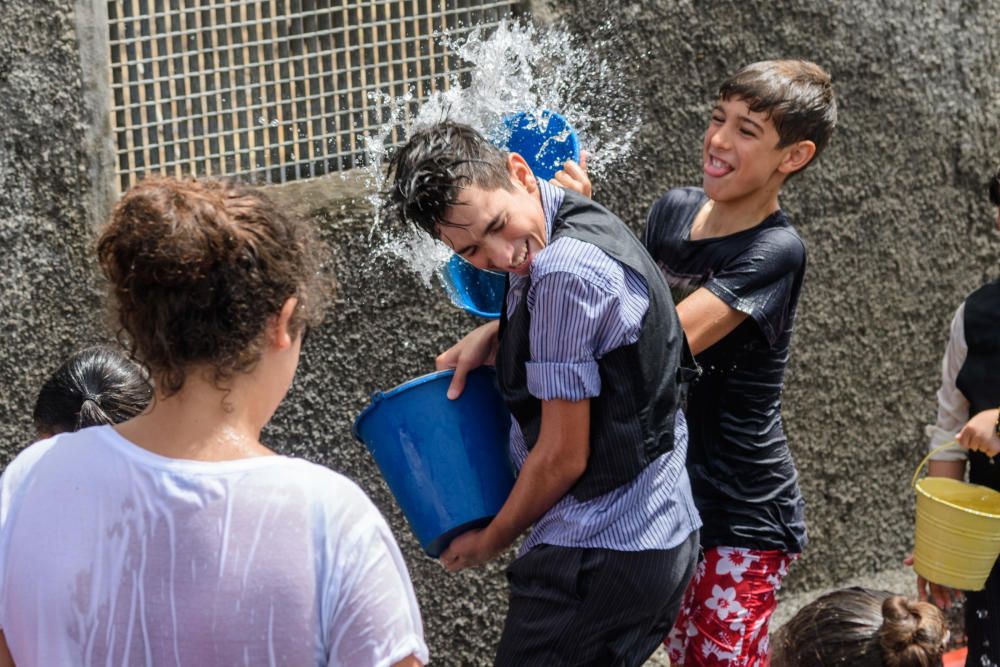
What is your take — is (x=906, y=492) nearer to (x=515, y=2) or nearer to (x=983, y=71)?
(x=983, y=71)

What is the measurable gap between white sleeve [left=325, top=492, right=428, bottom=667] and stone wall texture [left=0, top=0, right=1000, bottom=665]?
1861 mm

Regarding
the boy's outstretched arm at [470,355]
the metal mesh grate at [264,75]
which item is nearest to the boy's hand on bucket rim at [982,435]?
the boy's outstretched arm at [470,355]

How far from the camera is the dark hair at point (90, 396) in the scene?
8.14 feet

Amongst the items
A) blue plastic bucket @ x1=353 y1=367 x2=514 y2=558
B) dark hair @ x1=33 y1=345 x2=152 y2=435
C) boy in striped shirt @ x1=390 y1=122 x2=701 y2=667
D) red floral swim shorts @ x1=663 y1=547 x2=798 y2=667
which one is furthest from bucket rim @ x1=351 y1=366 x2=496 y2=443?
red floral swim shorts @ x1=663 y1=547 x2=798 y2=667

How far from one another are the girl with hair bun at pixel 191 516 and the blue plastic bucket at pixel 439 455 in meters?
0.80

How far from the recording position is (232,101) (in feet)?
10.9

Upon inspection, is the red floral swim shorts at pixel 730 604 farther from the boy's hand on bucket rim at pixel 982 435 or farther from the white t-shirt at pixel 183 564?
the white t-shirt at pixel 183 564

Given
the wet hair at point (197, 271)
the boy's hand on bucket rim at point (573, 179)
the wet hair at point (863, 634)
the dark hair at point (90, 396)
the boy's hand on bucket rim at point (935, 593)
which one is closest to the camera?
the wet hair at point (197, 271)

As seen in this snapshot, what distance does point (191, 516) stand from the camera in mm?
1536

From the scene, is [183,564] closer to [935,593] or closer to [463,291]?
[463,291]

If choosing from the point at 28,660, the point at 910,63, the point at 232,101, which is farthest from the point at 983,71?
the point at 28,660

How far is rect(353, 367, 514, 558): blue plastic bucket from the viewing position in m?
2.40

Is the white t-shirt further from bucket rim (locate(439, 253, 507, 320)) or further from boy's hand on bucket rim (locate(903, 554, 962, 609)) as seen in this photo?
boy's hand on bucket rim (locate(903, 554, 962, 609))

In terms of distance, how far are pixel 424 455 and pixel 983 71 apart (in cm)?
287
